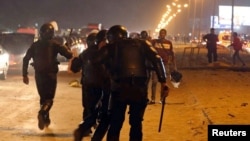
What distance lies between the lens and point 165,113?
12.7 m

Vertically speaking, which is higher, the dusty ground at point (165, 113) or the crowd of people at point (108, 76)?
the crowd of people at point (108, 76)

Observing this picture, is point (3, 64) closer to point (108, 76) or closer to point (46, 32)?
point (46, 32)

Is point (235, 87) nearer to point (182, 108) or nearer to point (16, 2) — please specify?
point (182, 108)

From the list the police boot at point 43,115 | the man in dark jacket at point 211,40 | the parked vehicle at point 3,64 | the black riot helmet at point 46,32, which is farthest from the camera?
the man in dark jacket at point 211,40

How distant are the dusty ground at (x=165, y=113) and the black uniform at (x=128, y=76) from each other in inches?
86.7

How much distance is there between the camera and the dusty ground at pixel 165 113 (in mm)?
10008

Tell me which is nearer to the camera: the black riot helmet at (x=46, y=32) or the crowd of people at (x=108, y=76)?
the crowd of people at (x=108, y=76)

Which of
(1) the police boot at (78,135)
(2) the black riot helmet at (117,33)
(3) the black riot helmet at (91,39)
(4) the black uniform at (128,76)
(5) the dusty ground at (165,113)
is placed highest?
(2) the black riot helmet at (117,33)

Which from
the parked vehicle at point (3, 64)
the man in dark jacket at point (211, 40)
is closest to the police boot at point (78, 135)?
the parked vehicle at point (3, 64)

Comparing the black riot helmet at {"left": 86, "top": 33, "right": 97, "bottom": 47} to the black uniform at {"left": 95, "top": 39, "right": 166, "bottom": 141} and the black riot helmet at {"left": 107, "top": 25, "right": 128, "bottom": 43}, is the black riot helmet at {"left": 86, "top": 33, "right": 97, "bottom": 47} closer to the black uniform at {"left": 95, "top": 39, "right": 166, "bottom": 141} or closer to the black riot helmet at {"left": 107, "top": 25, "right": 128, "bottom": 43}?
the black riot helmet at {"left": 107, "top": 25, "right": 128, "bottom": 43}

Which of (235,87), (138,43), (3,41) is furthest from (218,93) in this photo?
(3,41)

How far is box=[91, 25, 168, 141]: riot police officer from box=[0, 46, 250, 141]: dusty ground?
220 centimetres

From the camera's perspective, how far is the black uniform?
7273 mm

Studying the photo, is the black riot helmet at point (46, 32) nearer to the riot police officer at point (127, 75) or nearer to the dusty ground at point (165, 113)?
the dusty ground at point (165, 113)
